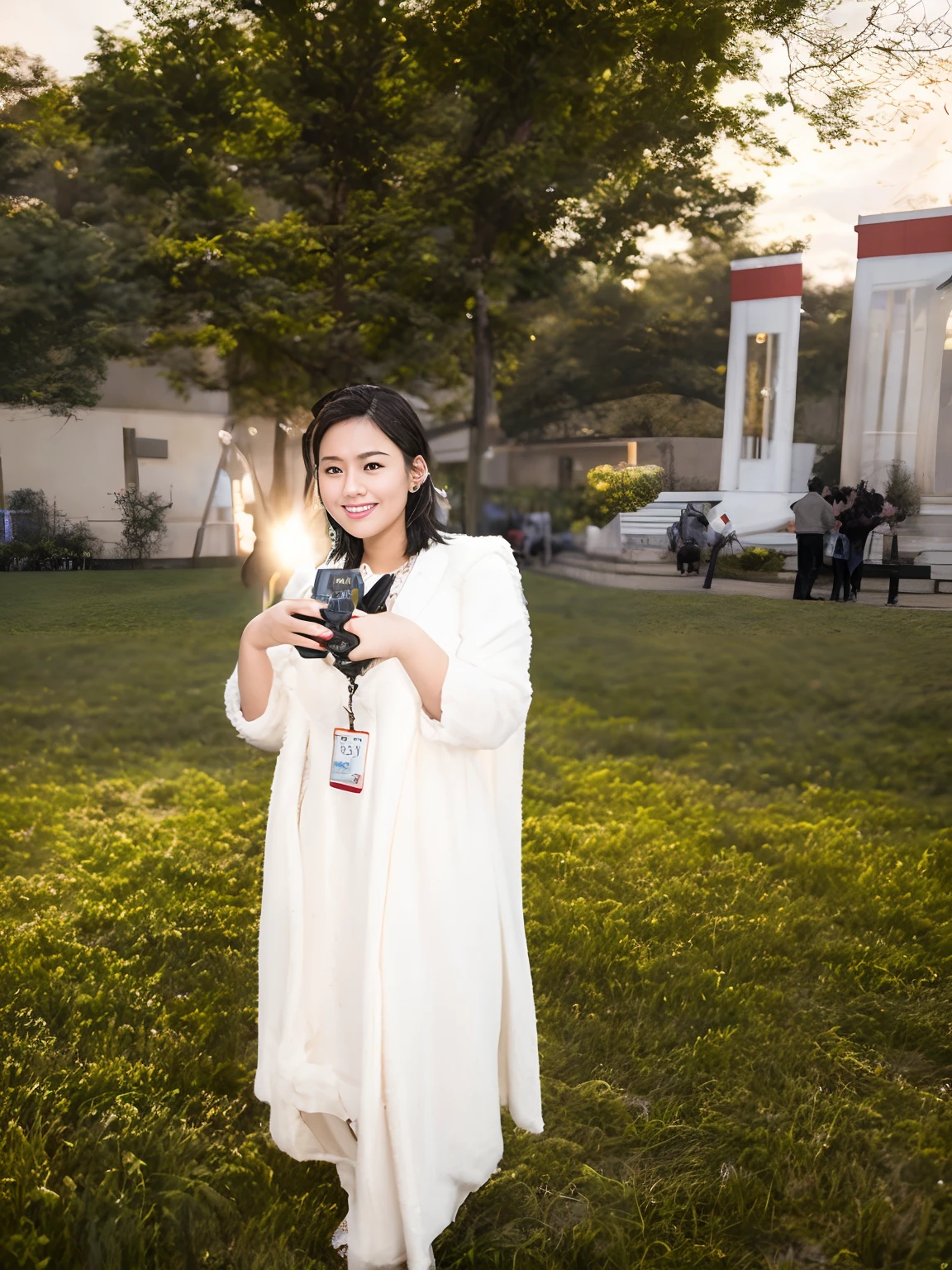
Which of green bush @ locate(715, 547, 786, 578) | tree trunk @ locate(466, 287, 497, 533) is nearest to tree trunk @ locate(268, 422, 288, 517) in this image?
tree trunk @ locate(466, 287, 497, 533)

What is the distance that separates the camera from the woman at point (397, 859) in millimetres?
1750

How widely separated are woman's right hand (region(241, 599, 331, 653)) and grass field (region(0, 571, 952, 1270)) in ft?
4.96

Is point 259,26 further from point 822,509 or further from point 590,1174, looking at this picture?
point 590,1174

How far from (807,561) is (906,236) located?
133 centimetres

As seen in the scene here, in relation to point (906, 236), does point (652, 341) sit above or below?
below

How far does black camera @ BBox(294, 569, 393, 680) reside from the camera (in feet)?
5.30

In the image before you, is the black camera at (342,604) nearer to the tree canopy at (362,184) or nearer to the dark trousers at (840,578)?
the dark trousers at (840,578)

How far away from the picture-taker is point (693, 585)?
12.9 ft

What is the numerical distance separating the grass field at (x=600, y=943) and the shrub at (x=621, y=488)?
46 cm

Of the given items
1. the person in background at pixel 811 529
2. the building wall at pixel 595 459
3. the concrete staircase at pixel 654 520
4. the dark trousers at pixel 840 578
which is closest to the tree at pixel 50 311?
the building wall at pixel 595 459

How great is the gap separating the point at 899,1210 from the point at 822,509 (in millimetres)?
2397

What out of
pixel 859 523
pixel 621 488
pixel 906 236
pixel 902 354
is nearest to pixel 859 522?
pixel 859 523

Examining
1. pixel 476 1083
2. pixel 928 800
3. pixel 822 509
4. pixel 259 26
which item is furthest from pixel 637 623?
pixel 259 26

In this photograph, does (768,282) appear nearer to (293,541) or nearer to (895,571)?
(895,571)
